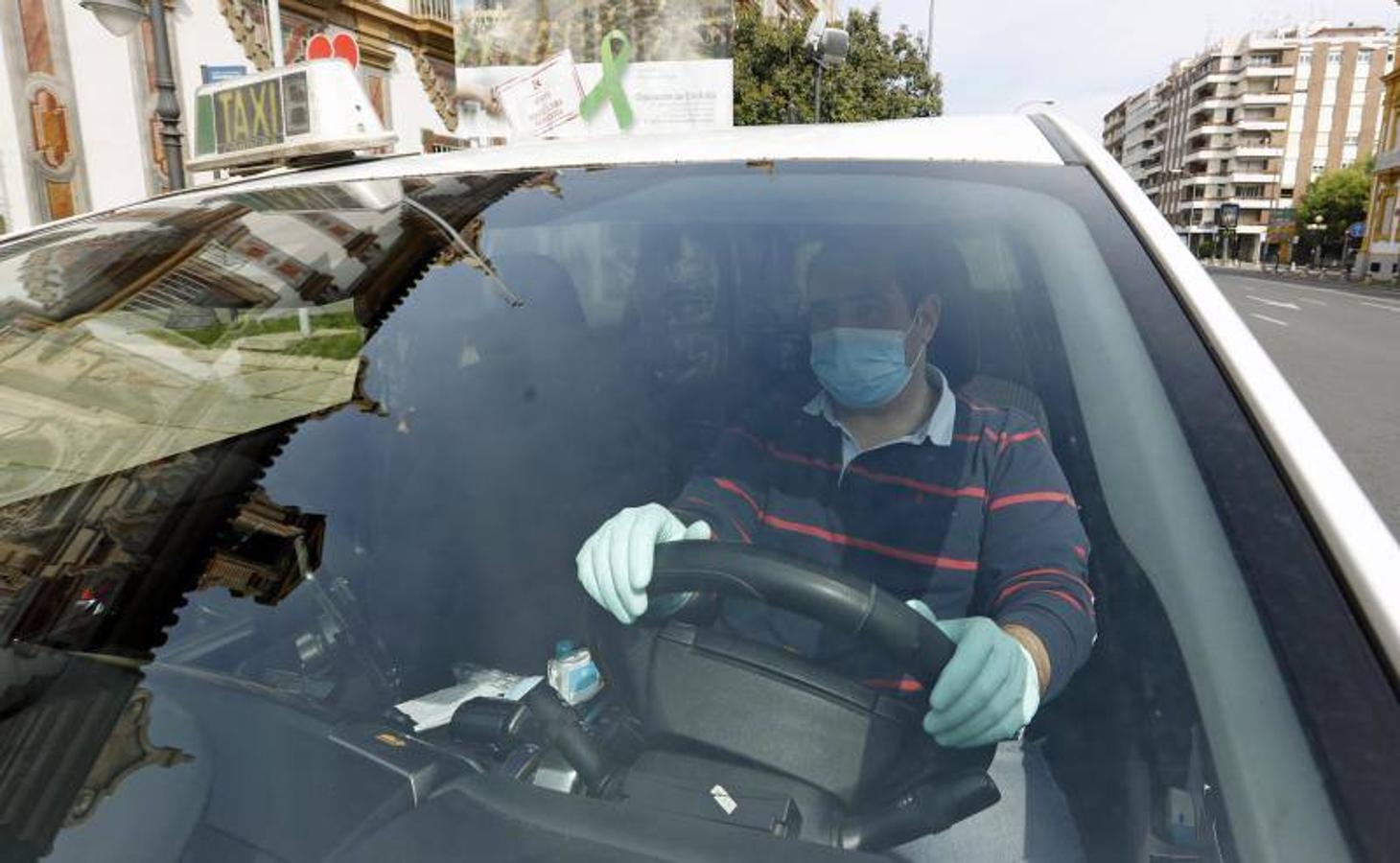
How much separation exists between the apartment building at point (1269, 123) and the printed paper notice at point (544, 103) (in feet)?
321

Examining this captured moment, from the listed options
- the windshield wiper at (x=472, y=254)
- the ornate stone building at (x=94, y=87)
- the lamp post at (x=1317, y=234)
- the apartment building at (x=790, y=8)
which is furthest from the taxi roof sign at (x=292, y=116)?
the lamp post at (x=1317, y=234)

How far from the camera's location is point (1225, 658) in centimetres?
78

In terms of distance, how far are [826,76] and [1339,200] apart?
3030 inches

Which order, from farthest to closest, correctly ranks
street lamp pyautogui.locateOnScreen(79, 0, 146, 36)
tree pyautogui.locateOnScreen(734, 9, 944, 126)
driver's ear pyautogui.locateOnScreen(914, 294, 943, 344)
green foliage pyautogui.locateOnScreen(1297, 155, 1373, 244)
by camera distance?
1. green foliage pyautogui.locateOnScreen(1297, 155, 1373, 244)
2. tree pyautogui.locateOnScreen(734, 9, 944, 126)
3. street lamp pyautogui.locateOnScreen(79, 0, 146, 36)
4. driver's ear pyautogui.locateOnScreen(914, 294, 943, 344)

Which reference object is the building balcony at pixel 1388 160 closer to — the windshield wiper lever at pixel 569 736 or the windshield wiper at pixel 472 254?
the windshield wiper at pixel 472 254

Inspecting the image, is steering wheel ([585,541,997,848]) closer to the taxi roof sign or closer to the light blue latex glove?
the light blue latex glove

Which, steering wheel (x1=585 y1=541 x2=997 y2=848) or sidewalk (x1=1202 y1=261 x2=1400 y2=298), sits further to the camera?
sidewalk (x1=1202 y1=261 x2=1400 y2=298)

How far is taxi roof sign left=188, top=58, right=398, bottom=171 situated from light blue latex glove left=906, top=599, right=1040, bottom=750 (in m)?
1.52

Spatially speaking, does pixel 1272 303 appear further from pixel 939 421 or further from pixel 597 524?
pixel 597 524

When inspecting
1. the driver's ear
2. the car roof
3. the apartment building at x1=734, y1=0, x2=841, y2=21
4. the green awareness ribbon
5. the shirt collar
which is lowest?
the shirt collar

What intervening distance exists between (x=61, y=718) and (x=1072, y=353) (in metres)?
1.11

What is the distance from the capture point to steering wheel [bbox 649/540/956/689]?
0.95m

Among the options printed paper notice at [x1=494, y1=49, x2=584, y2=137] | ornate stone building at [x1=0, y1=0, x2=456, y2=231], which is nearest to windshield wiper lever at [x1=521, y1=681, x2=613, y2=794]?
printed paper notice at [x1=494, y1=49, x2=584, y2=137]

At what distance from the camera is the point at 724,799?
0.88 m
